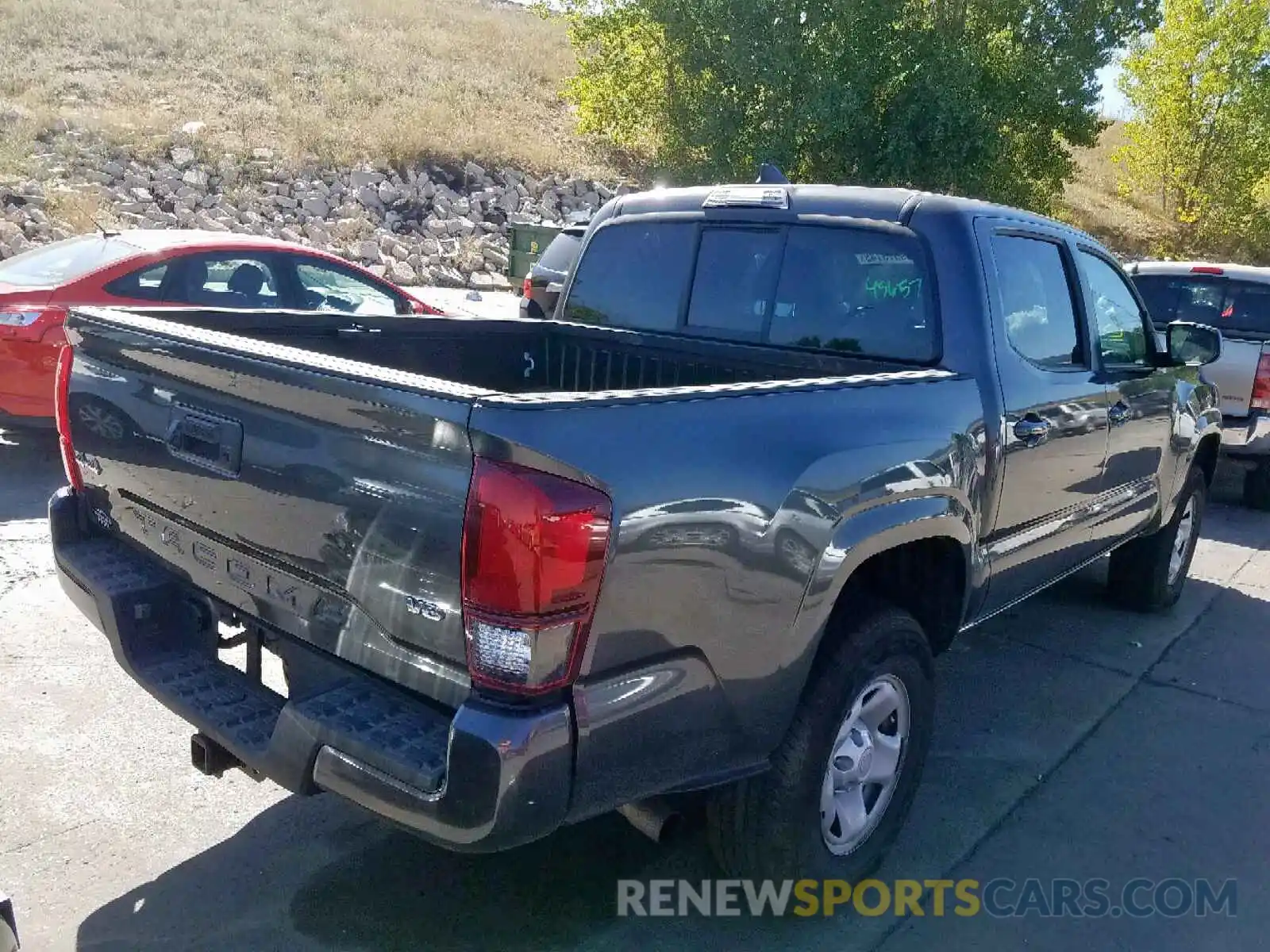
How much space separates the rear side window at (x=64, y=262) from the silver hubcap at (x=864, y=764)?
6.08 meters

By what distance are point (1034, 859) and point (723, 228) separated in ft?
8.17

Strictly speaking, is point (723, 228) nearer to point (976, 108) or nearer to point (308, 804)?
point (308, 804)

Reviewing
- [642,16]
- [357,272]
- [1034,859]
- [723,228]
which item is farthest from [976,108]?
[1034,859]

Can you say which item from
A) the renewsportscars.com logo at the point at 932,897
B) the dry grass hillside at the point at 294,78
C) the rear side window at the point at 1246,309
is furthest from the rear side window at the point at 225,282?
the dry grass hillside at the point at 294,78

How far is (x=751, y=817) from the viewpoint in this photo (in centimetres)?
296

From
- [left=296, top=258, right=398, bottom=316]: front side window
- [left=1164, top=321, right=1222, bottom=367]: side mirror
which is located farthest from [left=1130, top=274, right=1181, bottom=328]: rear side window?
[left=296, top=258, right=398, bottom=316]: front side window

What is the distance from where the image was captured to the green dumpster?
55.3 feet

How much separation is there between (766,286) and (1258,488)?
21.1 feet

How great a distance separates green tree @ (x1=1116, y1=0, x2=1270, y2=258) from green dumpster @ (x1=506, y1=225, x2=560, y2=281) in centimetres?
1614

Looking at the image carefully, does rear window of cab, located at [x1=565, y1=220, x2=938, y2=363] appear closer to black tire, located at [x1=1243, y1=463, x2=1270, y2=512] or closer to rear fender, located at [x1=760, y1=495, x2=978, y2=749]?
rear fender, located at [x1=760, y1=495, x2=978, y2=749]

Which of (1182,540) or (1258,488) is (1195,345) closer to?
(1182,540)

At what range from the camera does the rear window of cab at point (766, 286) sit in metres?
3.87

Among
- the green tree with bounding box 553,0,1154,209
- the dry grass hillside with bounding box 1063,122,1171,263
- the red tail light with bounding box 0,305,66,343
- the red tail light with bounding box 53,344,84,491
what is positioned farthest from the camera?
the dry grass hillside with bounding box 1063,122,1171,263

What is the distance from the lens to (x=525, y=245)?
17016mm
